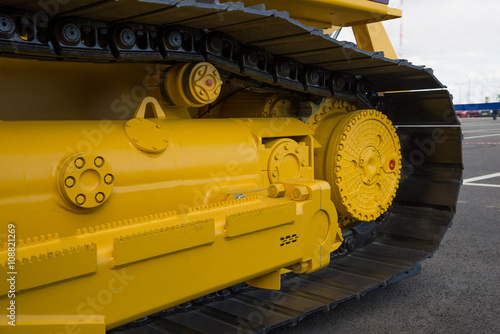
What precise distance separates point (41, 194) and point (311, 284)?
2.02 m

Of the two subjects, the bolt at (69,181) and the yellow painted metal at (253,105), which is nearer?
the bolt at (69,181)

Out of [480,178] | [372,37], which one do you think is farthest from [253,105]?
[480,178]

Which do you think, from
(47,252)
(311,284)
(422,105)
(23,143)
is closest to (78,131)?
(23,143)

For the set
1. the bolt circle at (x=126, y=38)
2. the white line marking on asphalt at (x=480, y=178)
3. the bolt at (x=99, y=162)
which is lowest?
the white line marking on asphalt at (x=480, y=178)

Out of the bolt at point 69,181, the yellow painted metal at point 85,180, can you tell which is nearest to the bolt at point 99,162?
the yellow painted metal at point 85,180

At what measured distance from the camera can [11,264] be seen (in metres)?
1.81

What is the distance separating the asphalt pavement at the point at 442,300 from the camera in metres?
3.41

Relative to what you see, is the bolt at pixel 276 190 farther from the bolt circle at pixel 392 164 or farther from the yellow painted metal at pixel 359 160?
the bolt circle at pixel 392 164

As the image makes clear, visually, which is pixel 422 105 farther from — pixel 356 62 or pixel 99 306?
pixel 99 306

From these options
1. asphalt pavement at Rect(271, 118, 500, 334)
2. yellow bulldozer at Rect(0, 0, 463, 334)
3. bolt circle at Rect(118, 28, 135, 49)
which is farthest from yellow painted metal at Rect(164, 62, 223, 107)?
asphalt pavement at Rect(271, 118, 500, 334)

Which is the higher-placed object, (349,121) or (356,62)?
(356,62)

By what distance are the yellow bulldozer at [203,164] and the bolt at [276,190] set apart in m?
0.04

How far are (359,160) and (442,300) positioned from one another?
1145 mm

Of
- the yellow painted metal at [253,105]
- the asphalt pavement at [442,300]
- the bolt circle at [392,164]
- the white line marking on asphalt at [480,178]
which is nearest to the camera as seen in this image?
the asphalt pavement at [442,300]
